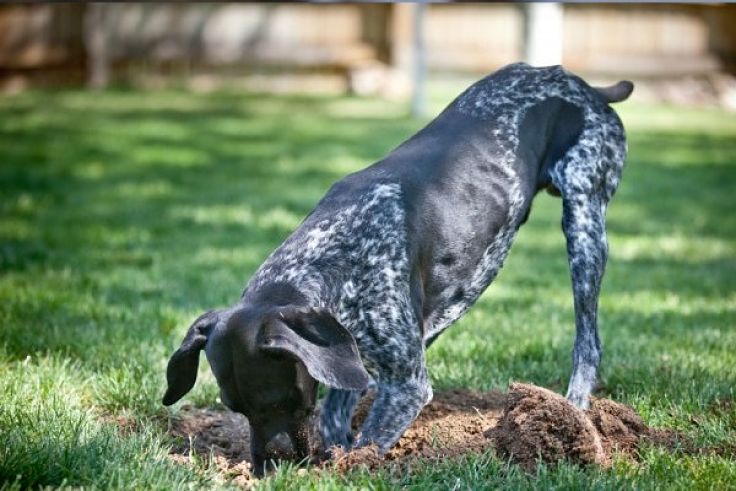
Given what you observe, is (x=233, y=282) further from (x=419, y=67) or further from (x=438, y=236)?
(x=419, y=67)

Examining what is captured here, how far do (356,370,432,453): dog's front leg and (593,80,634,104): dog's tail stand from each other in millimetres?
1825

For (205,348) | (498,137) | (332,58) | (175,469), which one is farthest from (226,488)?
(332,58)

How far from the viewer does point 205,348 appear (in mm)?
3783

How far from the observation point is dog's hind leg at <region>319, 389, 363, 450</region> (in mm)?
4520

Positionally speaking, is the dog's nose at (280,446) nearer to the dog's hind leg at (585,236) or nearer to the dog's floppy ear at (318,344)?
the dog's floppy ear at (318,344)

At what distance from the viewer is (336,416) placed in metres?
4.53

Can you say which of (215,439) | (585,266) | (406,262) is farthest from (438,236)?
(215,439)

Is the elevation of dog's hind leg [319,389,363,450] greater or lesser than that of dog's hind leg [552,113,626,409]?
lesser

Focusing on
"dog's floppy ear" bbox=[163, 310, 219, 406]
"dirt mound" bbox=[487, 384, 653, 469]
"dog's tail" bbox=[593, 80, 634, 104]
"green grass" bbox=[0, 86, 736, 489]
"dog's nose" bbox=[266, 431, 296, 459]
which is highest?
"dog's tail" bbox=[593, 80, 634, 104]

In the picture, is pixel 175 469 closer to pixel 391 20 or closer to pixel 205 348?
pixel 205 348

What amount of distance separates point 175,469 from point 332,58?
17222mm

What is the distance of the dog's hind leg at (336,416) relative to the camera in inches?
178

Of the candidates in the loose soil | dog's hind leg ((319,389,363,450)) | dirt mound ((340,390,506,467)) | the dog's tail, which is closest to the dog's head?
the loose soil

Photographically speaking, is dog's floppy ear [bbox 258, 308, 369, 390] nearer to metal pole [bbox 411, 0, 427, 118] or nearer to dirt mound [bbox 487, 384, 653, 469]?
dirt mound [bbox 487, 384, 653, 469]
